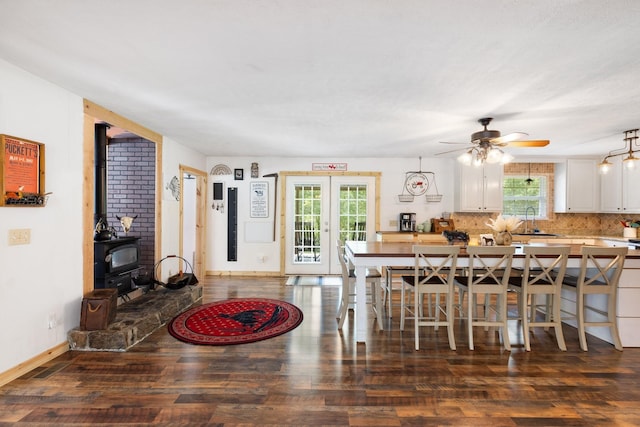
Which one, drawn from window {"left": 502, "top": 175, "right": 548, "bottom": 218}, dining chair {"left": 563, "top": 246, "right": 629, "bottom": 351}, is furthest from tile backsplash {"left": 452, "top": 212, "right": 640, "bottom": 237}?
dining chair {"left": 563, "top": 246, "right": 629, "bottom": 351}

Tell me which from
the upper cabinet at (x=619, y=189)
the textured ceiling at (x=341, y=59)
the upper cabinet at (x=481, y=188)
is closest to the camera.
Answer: the textured ceiling at (x=341, y=59)

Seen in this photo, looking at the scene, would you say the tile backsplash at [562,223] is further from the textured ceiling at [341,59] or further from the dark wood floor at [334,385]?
the dark wood floor at [334,385]

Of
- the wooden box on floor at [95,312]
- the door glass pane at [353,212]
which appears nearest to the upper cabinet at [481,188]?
the door glass pane at [353,212]

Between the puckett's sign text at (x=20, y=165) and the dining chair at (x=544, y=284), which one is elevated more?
the puckett's sign text at (x=20, y=165)

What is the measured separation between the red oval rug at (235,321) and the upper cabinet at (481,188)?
12.5 feet

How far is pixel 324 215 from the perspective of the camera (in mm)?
6145

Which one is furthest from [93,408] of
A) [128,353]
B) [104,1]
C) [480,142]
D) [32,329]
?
[480,142]

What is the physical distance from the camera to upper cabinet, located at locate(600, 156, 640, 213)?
5281mm

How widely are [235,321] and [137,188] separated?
2.31m

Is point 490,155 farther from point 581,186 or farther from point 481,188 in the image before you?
point 581,186

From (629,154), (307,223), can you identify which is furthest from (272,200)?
(629,154)

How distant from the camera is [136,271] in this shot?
12.8ft

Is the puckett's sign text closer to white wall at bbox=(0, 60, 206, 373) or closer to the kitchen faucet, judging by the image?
white wall at bbox=(0, 60, 206, 373)

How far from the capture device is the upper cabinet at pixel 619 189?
5281 mm
